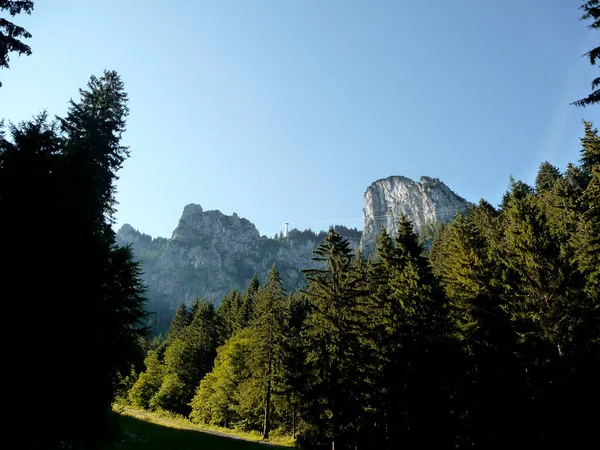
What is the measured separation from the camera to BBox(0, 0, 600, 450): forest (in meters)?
10.1

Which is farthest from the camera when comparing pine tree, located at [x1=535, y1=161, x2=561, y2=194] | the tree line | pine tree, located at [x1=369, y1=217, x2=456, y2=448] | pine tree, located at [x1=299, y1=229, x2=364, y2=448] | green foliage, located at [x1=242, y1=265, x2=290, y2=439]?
pine tree, located at [x1=535, y1=161, x2=561, y2=194]

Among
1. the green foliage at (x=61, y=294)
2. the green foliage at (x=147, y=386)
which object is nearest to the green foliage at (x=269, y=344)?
the green foliage at (x=61, y=294)

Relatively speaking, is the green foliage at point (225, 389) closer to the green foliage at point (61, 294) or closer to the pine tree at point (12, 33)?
the green foliage at point (61, 294)

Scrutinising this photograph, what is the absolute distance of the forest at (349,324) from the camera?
397 inches

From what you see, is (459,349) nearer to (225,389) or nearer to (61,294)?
(61,294)

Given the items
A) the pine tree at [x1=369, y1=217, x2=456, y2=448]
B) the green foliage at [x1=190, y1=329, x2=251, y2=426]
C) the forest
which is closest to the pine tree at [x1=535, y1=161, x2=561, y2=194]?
the forest

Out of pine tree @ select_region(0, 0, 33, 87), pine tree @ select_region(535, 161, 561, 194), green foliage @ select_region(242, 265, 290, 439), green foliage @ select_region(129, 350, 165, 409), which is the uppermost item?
pine tree @ select_region(535, 161, 561, 194)

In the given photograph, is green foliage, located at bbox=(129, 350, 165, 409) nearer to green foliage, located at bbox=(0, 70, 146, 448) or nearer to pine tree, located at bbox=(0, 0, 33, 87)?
green foliage, located at bbox=(0, 70, 146, 448)

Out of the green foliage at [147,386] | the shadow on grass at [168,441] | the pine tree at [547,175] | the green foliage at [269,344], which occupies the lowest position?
the shadow on grass at [168,441]

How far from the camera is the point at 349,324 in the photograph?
21141mm

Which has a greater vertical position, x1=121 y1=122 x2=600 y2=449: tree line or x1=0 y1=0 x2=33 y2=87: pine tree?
x1=0 y1=0 x2=33 y2=87: pine tree

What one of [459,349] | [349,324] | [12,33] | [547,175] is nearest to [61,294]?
[12,33]

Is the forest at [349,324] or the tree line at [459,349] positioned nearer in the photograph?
the forest at [349,324]

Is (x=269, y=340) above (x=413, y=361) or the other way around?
above
